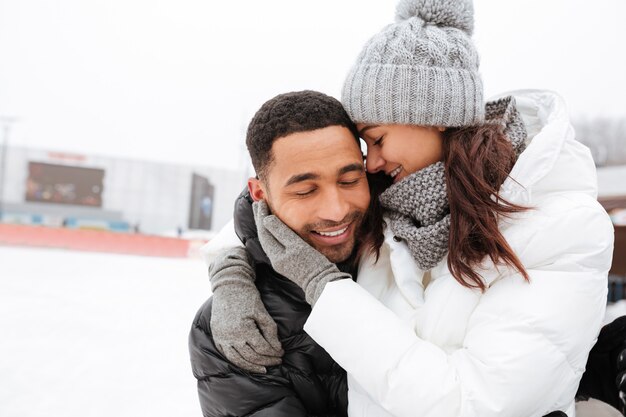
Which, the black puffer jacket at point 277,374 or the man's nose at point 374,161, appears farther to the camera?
the man's nose at point 374,161

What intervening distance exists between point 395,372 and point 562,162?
65 cm

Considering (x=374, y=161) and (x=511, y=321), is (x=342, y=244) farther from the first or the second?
(x=511, y=321)

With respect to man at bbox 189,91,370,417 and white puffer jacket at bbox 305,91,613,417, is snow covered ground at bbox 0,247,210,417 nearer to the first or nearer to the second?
man at bbox 189,91,370,417

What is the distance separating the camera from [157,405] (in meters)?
2.88

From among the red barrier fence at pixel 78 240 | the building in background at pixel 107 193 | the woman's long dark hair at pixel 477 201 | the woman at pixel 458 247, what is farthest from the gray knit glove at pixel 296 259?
the building in background at pixel 107 193

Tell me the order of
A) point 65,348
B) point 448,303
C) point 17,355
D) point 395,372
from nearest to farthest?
point 395,372 < point 448,303 < point 17,355 < point 65,348

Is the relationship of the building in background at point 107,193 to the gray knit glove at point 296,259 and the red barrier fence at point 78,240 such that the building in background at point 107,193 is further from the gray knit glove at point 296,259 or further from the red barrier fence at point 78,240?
the gray knit glove at point 296,259

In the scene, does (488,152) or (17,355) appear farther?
(17,355)

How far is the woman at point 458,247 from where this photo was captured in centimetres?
103

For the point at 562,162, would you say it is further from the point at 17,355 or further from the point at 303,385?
the point at 17,355

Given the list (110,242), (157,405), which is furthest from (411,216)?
(110,242)

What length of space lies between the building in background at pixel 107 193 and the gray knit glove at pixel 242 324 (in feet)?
69.8

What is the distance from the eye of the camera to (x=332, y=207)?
1.37m

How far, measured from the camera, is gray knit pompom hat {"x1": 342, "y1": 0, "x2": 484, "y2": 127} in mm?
1310
